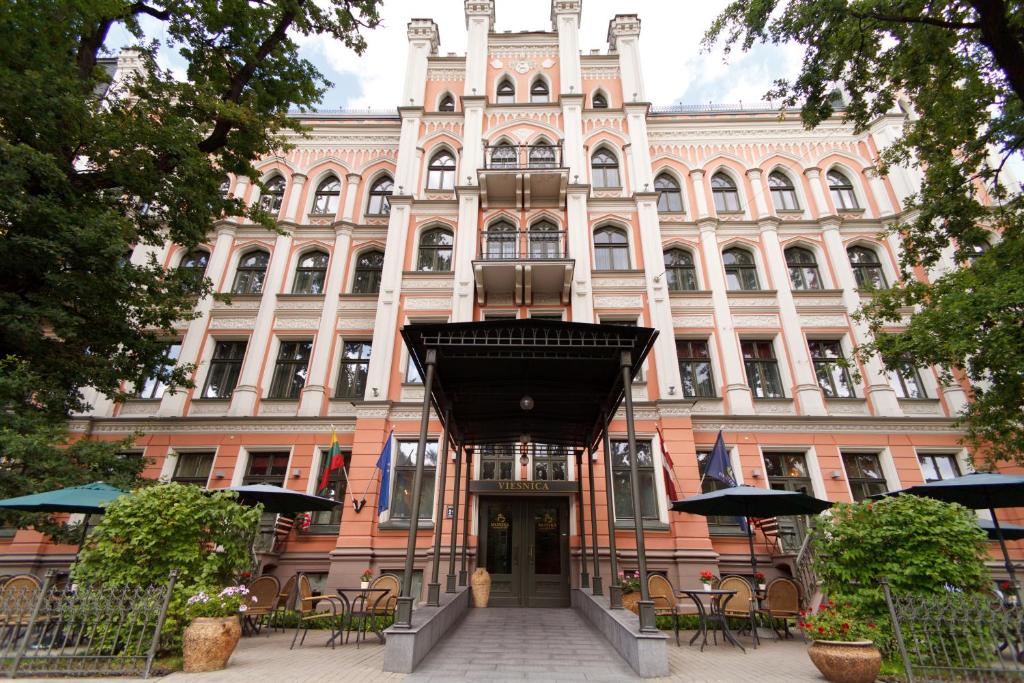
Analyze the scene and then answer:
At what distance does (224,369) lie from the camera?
1616 centimetres

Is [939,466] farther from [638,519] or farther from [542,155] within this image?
[542,155]

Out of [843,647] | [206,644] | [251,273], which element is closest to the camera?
[843,647]

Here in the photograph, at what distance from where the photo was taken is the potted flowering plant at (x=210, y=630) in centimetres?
600

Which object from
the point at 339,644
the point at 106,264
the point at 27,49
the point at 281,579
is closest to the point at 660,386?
the point at 339,644

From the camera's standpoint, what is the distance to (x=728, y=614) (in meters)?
8.87

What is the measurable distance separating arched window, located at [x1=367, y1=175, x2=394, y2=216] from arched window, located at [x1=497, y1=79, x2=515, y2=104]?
Result: 6.29 m

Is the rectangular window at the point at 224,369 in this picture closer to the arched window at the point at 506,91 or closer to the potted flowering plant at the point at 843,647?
the arched window at the point at 506,91

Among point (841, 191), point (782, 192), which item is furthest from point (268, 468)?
point (841, 191)

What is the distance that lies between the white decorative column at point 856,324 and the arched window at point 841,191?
1.67 metres

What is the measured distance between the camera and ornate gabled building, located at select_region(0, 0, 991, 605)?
13.1m

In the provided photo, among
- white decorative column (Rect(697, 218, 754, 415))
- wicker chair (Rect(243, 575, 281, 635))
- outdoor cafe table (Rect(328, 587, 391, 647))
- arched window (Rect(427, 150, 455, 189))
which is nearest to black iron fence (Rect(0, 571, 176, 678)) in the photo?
outdoor cafe table (Rect(328, 587, 391, 647))

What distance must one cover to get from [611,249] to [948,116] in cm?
980

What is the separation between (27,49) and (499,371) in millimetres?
13159

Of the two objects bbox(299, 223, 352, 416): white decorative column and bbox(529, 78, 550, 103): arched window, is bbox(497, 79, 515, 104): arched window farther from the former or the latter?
bbox(299, 223, 352, 416): white decorative column
